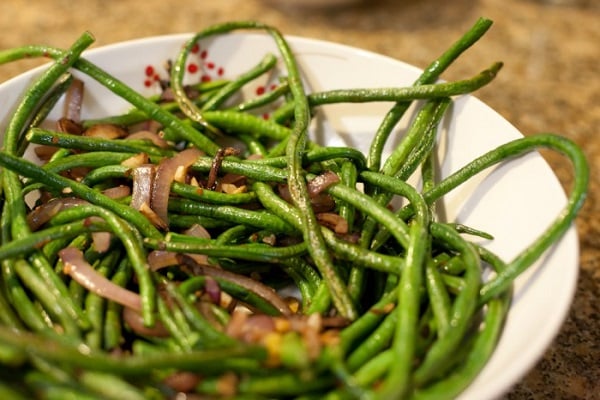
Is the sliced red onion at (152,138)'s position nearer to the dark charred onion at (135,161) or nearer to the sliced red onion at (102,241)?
the dark charred onion at (135,161)

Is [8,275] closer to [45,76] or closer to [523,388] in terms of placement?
[45,76]

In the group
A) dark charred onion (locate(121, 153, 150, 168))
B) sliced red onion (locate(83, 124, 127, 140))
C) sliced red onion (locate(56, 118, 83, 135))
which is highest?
sliced red onion (locate(56, 118, 83, 135))

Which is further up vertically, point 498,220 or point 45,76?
point 45,76

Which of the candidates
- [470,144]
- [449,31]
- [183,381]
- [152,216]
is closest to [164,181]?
[152,216]

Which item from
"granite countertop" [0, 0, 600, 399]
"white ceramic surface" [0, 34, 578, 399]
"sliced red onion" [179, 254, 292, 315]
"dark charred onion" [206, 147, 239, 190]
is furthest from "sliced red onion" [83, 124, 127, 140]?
"granite countertop" [0, 0, 600, 399]

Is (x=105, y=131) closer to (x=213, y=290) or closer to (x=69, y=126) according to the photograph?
(x=69, y=126)

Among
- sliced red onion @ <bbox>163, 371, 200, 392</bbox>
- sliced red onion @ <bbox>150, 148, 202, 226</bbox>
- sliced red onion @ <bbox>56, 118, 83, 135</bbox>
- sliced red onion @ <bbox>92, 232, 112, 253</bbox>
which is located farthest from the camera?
sliced red onion @ <bbox>56, 118, 83, 135</bbox>

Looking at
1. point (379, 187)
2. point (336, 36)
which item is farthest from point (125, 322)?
point (336, 36)

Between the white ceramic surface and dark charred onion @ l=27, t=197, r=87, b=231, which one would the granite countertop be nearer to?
the white ceramic surface
